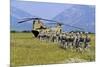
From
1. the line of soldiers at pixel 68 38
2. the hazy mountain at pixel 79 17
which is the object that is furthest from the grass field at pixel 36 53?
the hazy mountain at pixel 79 17

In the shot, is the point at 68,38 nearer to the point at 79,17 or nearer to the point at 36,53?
the point at 79,17

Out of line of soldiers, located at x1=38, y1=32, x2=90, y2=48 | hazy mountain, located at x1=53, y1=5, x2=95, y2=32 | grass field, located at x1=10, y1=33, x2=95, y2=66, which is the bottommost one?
Result: grass field, located at x1=10, y1=33, x2=95, y2=66

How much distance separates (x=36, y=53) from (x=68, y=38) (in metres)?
0.42

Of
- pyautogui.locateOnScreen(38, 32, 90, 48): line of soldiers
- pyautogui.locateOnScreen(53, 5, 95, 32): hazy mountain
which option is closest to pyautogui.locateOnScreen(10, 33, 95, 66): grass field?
pyautogui.locateOnScreen(38, 32, 90, 48): line of soldiers

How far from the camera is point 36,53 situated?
2291 mm

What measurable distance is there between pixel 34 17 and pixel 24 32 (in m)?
0.20

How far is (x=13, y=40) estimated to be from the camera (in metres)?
2.21

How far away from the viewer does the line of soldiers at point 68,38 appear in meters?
2.34

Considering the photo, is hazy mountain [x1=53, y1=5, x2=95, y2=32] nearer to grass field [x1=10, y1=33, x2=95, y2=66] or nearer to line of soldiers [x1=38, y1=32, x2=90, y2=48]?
line of soldiers [x1=38, y1=32, x2=90, y2=48]

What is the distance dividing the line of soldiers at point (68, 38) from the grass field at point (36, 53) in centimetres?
6

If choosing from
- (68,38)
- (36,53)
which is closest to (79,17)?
(68,38)

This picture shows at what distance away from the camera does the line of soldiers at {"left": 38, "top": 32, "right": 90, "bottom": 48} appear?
2344 mm

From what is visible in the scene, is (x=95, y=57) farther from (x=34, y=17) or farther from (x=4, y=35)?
(x=4, y=35)

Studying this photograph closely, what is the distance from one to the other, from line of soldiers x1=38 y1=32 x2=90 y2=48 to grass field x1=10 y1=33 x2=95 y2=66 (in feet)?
0.19
